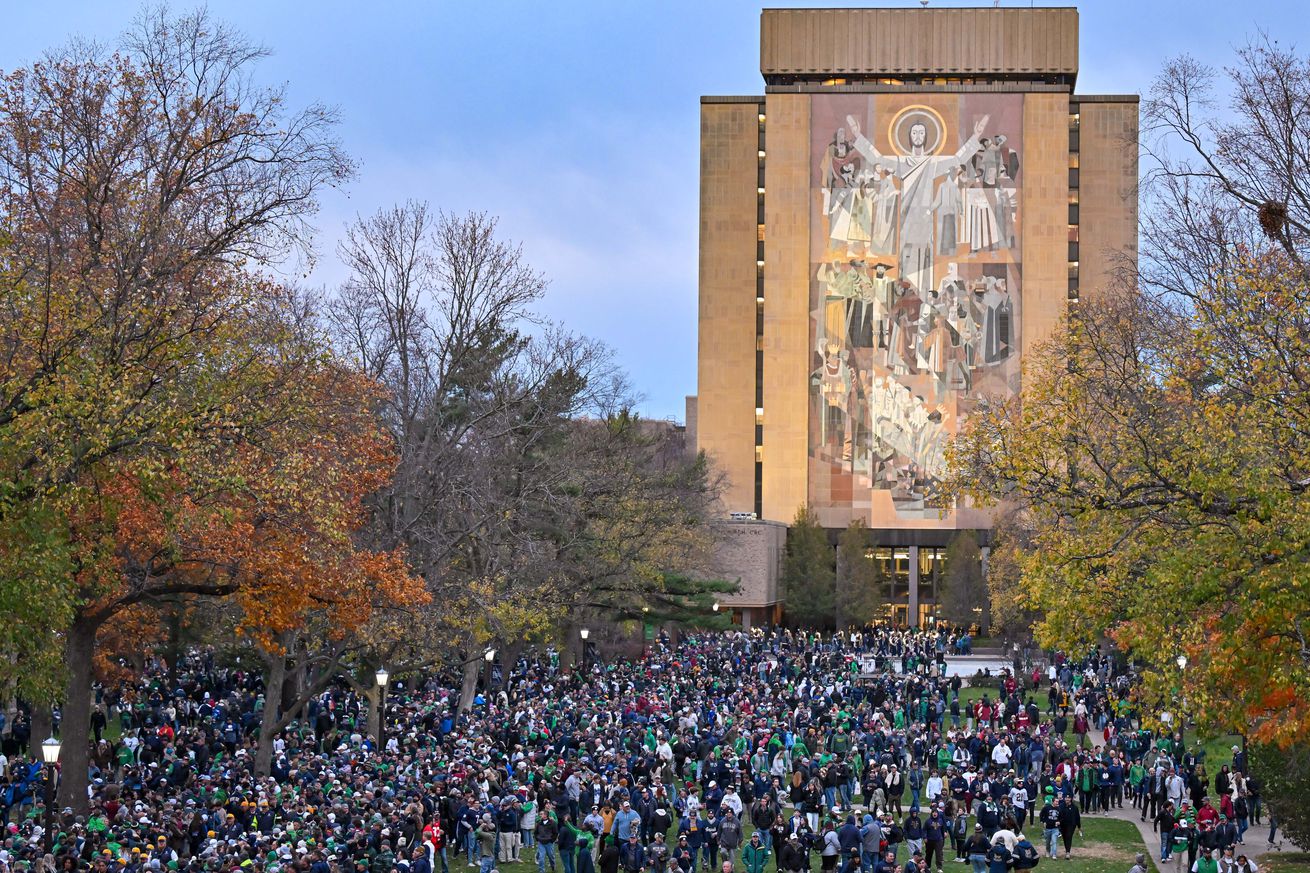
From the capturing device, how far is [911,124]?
89.6 m

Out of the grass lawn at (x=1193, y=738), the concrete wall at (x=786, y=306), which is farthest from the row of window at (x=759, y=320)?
the grass lawn at (x=1193, y=738)

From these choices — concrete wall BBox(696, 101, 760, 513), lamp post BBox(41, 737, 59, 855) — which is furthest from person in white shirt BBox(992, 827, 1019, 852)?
concrete wall BBox(696, 101, 760, 513)

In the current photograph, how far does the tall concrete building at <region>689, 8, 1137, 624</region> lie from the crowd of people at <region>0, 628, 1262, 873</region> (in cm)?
4640

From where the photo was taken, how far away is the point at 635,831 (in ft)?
69.4

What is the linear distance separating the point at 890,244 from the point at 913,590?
69.5ft

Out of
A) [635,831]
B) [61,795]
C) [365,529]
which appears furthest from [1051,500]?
[365,529]

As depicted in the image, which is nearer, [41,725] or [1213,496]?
[1213,496]

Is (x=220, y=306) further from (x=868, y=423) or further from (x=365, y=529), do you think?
(x=868, y=423)

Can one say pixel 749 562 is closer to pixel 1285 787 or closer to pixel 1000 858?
pixel 1285 787

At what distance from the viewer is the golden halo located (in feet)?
293

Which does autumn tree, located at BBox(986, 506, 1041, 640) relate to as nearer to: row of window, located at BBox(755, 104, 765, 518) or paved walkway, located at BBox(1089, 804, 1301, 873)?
paved walkway, located at BBox(1089, 804, 1301, 873)

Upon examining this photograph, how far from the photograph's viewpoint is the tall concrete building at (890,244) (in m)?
88.1

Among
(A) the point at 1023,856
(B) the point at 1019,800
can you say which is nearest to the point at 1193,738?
(B) the point at 1019,800

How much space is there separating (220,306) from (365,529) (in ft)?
40.7
